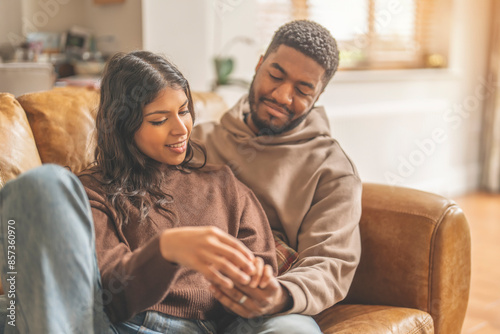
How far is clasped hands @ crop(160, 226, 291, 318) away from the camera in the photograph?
0.87 meters

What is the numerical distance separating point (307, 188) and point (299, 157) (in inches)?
4.0

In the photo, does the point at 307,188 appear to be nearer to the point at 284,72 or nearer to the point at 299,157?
the point at 299,157

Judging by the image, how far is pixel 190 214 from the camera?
118cm

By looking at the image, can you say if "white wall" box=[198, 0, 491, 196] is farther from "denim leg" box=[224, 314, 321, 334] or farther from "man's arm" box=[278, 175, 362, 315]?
"denim leg" box=[224, 314, 321, 334]

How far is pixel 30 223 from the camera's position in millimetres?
845

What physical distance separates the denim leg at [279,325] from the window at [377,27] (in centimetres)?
238

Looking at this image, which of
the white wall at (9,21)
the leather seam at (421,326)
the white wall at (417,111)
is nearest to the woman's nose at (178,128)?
the leather seam at (421,326)

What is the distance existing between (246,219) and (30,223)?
520 mm

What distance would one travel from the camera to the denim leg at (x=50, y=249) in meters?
0.84

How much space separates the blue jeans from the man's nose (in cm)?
66

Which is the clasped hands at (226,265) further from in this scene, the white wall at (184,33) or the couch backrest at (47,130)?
the white wall at (184,33)

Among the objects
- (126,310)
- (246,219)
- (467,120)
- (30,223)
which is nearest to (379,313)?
(246,219)

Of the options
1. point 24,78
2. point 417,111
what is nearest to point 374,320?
point 24,78

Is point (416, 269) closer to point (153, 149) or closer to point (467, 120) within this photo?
point (153, 149)
